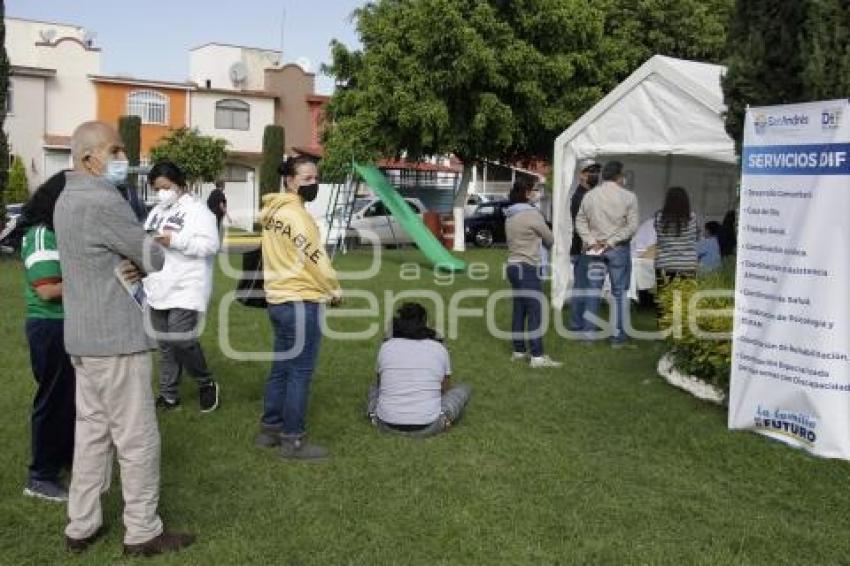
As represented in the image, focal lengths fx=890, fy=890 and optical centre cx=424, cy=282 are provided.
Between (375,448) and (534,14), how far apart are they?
20.6 m

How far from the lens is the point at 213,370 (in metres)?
8.30

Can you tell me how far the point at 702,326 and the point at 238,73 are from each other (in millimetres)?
47772

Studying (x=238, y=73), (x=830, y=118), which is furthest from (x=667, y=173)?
(x=238, y=73)

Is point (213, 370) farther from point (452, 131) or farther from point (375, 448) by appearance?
point (452, 131)

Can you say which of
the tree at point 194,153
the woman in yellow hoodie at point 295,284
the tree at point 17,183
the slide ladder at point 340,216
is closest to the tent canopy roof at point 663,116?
the woman in yellow hoodie at point 295,284

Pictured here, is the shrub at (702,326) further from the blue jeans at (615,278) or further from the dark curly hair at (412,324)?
the dark curly hair at (412,324)

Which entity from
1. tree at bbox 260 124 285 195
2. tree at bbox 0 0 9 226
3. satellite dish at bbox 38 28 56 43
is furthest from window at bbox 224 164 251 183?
tree at bbox 0 0 9 226

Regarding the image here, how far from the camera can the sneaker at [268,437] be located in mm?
5930

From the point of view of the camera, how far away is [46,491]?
4.91m

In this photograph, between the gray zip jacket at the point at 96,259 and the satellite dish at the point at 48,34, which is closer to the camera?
the gray zip jacket at the point at 96,259

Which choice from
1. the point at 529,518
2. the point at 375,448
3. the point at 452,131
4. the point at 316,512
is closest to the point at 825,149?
the point at 529,518

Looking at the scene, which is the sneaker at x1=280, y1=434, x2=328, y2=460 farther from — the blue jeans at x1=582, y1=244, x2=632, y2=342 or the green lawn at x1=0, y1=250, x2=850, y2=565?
the blue jeans at x1=582, y1=244, x2=632, y2=342

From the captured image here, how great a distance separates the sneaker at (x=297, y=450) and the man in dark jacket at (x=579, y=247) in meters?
5.15

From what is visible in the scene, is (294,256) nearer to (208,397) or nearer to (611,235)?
(208,397)
